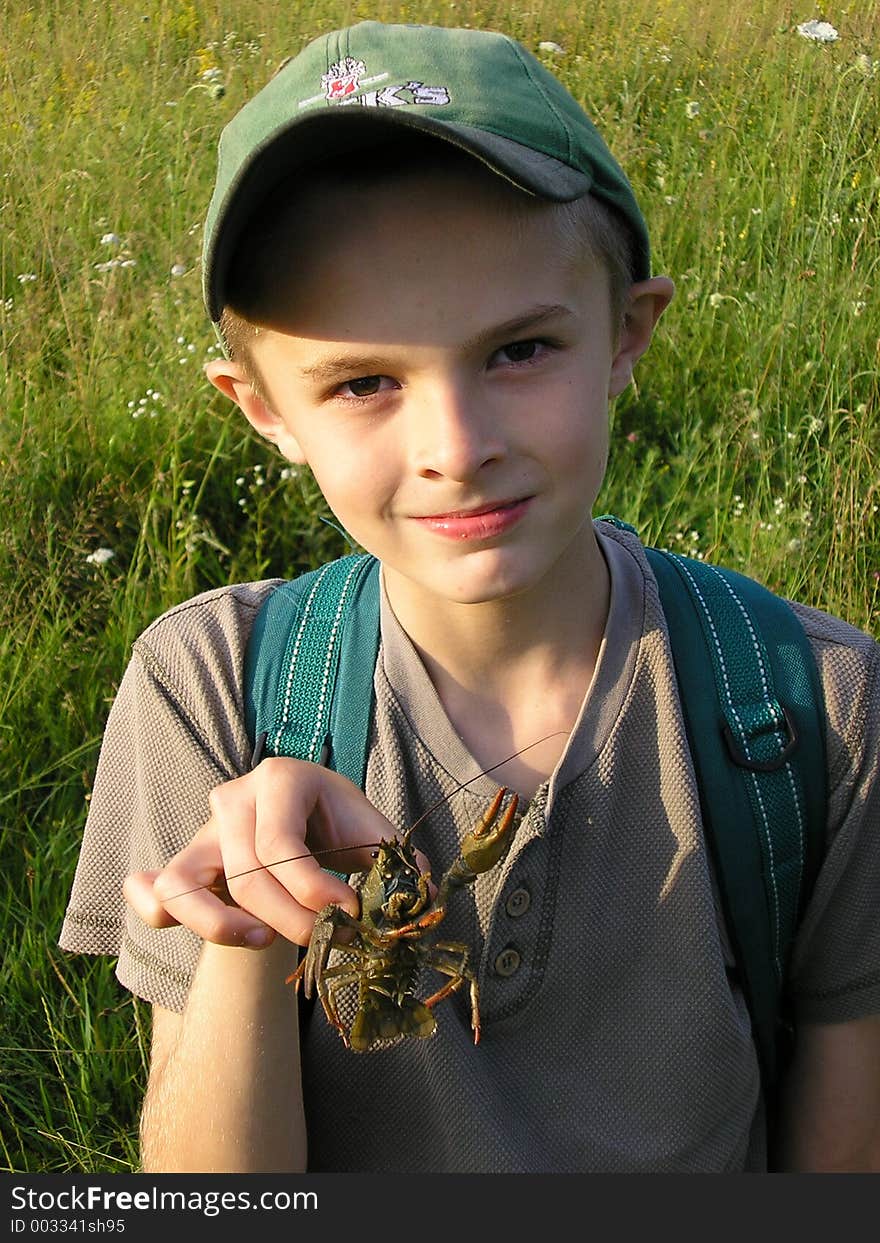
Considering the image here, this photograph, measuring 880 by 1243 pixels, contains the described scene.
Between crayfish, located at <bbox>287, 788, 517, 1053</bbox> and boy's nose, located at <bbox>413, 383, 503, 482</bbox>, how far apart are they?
45 centimetres

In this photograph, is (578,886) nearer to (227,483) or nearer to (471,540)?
(471,540)

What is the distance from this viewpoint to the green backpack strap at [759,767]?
201cm

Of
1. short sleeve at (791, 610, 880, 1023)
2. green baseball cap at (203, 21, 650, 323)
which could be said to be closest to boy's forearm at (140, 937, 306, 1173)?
short sleeve at (791, 610, 880, 1023)

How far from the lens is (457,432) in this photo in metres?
1.83

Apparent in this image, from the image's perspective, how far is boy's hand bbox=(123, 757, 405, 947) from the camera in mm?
1584

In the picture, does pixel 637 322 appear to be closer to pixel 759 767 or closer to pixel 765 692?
pixel 765 692

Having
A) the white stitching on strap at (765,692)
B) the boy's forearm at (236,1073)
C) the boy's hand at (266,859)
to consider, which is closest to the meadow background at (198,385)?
the boy's forearm at (236,1073)

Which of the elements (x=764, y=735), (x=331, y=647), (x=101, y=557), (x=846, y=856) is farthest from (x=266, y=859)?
A: (x=101, y=557)

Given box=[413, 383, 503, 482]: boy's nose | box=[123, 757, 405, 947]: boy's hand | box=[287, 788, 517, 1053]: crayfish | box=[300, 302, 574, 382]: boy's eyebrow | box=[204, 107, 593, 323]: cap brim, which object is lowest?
box=[287, 788, 517, 1053]: crayfish

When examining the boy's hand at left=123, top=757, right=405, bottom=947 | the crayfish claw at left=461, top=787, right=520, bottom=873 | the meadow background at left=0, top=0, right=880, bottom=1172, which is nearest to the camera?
the boy's hand at left=123, top=757, right=405, bottom=947

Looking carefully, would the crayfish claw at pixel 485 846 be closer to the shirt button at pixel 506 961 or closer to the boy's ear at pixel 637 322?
the shirt button at pixel 506 961

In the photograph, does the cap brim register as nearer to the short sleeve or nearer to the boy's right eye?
the boy's right eye

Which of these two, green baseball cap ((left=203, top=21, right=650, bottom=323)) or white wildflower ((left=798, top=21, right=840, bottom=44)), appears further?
white wildflower ((left=798, top=21, right=840, bottom=44))

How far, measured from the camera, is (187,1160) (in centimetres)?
195
